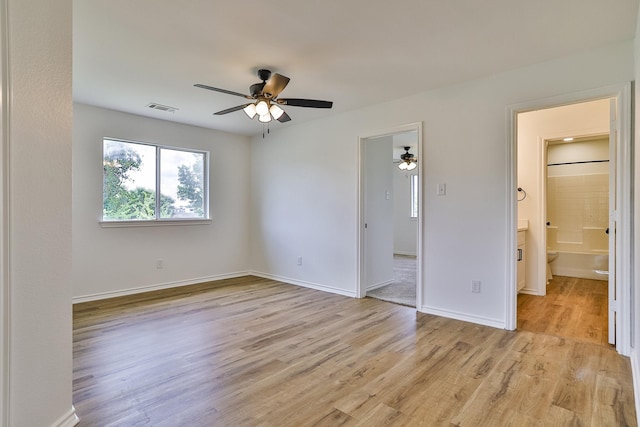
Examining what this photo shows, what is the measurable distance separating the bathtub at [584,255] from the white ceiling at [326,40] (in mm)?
4006

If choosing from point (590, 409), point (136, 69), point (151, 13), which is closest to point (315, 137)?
point (136, 69)

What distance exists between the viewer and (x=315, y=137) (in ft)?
15.7

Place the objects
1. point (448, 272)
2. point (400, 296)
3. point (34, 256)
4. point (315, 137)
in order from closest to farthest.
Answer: point (34, 256) < point (448, 272) < point (400, 296) < point (315, 137)

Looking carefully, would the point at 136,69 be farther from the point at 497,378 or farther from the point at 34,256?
the point at 497,378

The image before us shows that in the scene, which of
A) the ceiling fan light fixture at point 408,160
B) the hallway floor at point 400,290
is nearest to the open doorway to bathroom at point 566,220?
the hallway floor at point 400,290

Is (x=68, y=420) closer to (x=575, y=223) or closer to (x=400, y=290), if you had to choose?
(x=400, y=290)

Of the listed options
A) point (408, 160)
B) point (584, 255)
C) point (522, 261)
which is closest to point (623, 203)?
point (522, 261)

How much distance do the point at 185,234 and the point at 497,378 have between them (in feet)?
14.3

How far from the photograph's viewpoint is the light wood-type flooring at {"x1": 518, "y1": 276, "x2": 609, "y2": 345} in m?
3.05

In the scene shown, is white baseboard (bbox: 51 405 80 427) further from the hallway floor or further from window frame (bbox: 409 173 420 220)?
window frame (bbox: 409 173 420 220)

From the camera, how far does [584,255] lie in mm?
5383

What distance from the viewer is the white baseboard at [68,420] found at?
1.61 metres

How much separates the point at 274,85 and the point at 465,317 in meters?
2.89

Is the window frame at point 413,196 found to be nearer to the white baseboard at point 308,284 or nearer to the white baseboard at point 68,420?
the white baseboard at point 308,284
